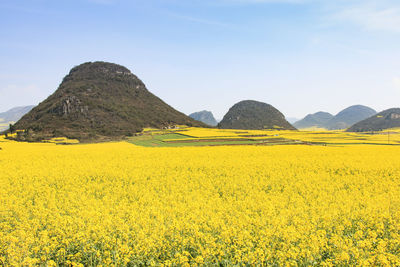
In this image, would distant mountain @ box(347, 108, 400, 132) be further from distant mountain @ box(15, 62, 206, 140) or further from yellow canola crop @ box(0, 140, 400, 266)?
yellow canola crop @ box(0, 140, 400, 266)

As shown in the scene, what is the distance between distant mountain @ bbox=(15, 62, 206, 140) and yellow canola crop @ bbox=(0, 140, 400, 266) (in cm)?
6606

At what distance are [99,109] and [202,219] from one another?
117641 mm

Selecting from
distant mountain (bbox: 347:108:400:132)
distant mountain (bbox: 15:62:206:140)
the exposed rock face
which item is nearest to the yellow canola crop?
distant mountain (bbox: 15:62:206:140)

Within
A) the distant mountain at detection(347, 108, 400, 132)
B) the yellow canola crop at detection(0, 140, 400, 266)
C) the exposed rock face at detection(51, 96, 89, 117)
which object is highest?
the exposed rock face at detection(51, 96, 89, 117)

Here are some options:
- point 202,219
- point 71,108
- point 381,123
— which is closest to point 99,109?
point 71,108

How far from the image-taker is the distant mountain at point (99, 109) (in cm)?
9038

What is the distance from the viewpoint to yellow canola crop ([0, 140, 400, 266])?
6.04 m

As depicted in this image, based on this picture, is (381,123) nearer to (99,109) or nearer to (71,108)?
(99,109)

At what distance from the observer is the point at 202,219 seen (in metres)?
7.86

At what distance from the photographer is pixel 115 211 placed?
900 centimetres

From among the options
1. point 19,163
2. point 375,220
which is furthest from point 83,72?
point 375,220

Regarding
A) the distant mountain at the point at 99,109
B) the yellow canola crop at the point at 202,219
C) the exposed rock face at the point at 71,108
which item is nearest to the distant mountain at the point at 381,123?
the distant mountain at the point at 99,109

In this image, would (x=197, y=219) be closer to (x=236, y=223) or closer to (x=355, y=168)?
(x=236, y=223)

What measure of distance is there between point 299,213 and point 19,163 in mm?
24008
